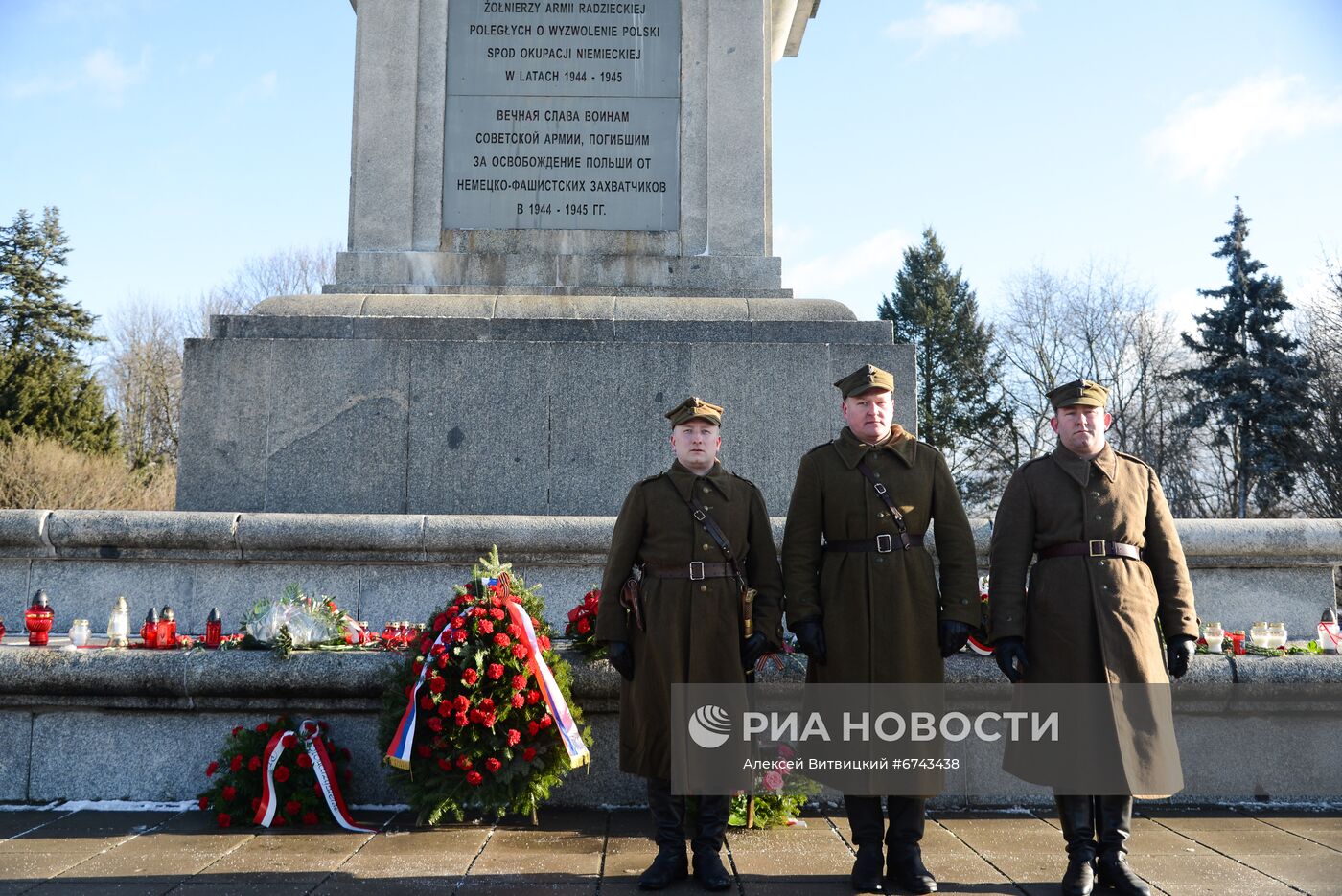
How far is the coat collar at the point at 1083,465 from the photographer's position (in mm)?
4578

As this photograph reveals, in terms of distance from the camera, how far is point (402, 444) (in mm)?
7371

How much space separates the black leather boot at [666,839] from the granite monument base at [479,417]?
300cm

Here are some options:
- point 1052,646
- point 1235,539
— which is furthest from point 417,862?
point 1235,539

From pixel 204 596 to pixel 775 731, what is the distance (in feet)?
12.4

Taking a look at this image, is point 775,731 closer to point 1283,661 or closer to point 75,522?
point 1283,661

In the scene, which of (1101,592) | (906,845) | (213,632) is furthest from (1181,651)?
(213,632)

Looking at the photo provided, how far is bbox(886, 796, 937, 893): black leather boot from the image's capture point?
4.30 meters

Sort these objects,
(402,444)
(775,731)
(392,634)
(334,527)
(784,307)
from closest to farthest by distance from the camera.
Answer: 1. (775,731)
2. (392,634)
3. (334,527)
4. (402,444)
5. (784,307)

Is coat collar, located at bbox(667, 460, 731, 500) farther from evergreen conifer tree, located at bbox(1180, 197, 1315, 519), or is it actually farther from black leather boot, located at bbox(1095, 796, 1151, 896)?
evergreen conifer tree, located at bbox(1180, 197, 1315, 519)

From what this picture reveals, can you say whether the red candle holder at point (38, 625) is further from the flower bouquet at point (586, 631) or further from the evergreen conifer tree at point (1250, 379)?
the evergreen conifer tree at point (1250, 379)

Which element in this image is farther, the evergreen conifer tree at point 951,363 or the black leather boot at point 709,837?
the evergreen conifer tree at point 951,363

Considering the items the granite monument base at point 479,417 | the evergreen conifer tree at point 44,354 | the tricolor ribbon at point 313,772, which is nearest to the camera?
the tricolor ribbon at point 313,772

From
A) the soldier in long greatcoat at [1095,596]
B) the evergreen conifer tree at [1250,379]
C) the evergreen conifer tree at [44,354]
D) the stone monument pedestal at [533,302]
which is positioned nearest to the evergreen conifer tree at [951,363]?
the evergreen conifer tree at [1250,379]

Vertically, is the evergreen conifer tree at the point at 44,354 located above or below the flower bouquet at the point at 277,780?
above
